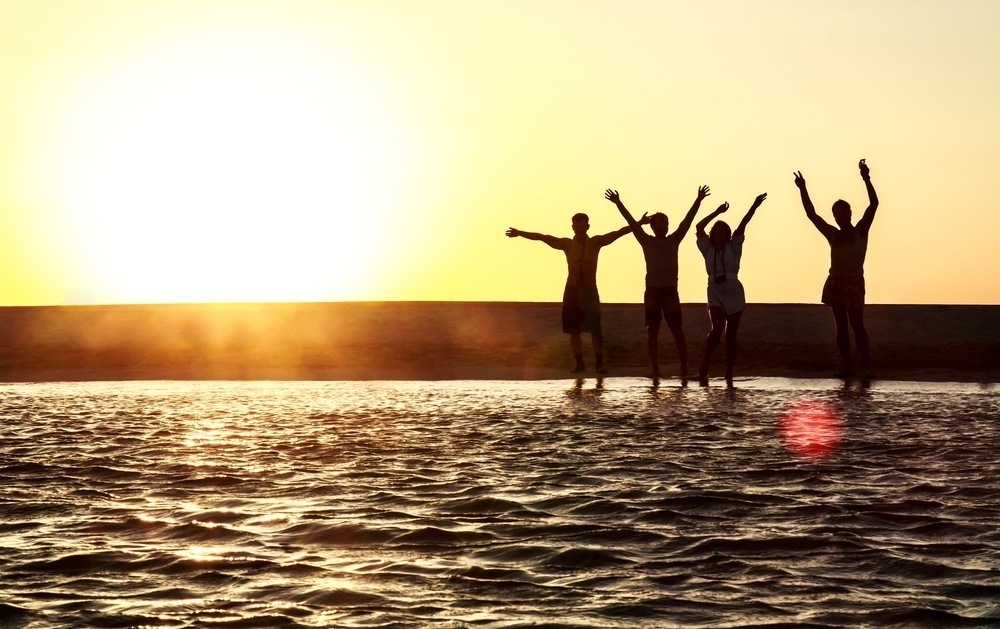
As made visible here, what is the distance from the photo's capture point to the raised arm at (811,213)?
1466 cm

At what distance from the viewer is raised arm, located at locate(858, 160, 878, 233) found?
562 inches

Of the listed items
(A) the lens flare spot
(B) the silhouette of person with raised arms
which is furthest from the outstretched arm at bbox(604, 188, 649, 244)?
A: (A) the lens flare spot

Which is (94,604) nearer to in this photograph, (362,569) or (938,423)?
(362,569)

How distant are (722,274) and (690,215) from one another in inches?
36.2

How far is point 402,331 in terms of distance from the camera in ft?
78.6

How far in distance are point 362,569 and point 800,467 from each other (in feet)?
11.5

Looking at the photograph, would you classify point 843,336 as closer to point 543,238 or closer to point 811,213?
point 811,213

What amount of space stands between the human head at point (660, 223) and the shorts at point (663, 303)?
728 millimetres

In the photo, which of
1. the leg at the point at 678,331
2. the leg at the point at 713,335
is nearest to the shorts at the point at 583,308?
the leg at the point at 678,331

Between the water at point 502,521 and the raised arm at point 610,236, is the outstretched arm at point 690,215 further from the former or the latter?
the water at point 502,521

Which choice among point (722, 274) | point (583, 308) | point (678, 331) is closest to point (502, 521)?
point (722, 274)

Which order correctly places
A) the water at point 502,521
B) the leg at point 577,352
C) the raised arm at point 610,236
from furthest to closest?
1. the leg at point 577,352
2. the raised arm at point 610,236
3. the water at point 502,521

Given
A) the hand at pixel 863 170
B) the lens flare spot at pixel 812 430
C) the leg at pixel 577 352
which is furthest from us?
the leg at pixel 577 352

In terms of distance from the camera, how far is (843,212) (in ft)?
49.1
